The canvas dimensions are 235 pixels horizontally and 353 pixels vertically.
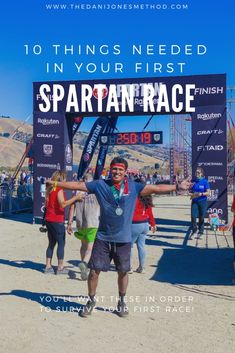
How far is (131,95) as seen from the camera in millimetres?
14273

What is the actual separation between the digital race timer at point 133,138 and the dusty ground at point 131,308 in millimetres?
11164

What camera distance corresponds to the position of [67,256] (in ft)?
32.4

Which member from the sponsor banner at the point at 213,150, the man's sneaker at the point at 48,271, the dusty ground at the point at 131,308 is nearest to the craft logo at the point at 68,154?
the sponsor banner at the point at 213,150

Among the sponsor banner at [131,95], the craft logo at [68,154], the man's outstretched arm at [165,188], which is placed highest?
the sponsor banner at [131,95]

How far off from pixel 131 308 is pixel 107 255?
0.94 meters

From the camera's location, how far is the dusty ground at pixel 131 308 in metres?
4.79

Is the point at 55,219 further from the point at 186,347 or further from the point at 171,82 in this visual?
the point at 171,82

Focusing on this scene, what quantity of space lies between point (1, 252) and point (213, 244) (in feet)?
17.0

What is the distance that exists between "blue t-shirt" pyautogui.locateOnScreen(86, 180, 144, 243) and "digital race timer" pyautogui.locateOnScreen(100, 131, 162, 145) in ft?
50.5

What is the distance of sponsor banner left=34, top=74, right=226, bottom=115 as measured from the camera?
544 inches

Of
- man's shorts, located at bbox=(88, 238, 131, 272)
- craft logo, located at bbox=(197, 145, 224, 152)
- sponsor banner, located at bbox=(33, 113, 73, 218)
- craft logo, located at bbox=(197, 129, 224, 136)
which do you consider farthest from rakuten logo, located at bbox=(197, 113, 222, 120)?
man's shorts, located at bbox=(88, 238, 131, 272)

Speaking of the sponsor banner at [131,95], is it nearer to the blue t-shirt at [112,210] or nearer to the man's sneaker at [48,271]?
the man's sneaker at [48,271]

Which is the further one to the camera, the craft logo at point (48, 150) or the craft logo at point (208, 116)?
the craft logo at point (48, 150)

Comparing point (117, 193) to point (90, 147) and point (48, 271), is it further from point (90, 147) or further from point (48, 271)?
point (90, 147)
